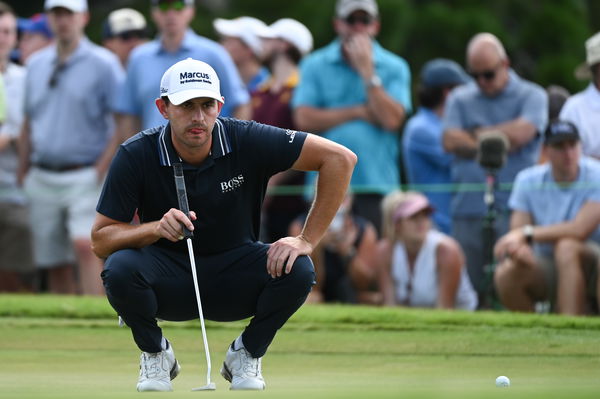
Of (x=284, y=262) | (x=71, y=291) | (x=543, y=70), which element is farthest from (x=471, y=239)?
(x=543, y=70)

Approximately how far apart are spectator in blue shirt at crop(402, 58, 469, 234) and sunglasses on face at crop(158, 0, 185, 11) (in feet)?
7.70

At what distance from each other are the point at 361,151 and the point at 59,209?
2.61m

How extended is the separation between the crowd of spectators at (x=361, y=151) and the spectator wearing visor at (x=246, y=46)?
14cm

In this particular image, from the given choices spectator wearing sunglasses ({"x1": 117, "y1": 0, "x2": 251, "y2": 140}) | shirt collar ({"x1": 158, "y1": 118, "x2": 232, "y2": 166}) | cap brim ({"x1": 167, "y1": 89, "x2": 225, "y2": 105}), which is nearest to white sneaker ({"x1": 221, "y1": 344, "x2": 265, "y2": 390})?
shirt collar ({"x1": 158, "y1": 118, "x2": 232, "y2": 166})

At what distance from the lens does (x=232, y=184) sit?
6.98m

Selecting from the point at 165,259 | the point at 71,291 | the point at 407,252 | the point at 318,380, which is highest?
the point at 165,259

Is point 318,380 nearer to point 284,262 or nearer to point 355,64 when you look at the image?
point 284,262

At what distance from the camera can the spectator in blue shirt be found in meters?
12.4

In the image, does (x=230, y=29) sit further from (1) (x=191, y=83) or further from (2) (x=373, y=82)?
(1) (x=191, y=83)

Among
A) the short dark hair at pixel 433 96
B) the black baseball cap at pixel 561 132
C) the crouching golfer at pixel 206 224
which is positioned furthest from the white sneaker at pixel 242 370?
the short dark hair at pixel 433 96

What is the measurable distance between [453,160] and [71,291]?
12.3 feet

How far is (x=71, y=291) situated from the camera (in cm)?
1325

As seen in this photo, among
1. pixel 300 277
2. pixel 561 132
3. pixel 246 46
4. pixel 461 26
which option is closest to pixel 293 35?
pixel 246 46

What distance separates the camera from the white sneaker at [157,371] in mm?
6414
